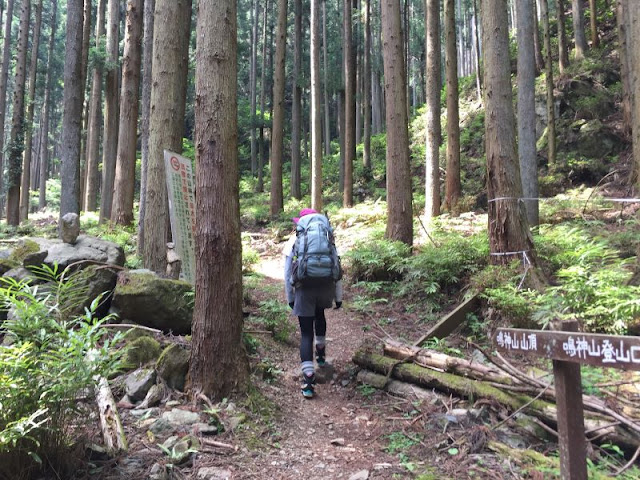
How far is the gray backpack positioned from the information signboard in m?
1.99

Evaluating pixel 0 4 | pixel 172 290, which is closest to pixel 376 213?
pixel 172 290

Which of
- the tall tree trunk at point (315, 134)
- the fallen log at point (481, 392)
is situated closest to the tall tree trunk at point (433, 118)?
the tall tree trunk at point (315, 134)

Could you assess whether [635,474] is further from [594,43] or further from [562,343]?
[594,43]

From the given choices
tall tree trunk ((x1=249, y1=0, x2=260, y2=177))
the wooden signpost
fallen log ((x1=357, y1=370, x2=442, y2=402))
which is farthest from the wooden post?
tall tree trunk ((x1=249, y1=0, x2=260, y2=177))

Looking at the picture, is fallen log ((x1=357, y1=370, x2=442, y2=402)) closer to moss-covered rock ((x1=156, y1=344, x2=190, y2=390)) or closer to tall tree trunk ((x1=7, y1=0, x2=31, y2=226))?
moss-covered rock ((x1=156, y1=344, x2=190, y2=390))

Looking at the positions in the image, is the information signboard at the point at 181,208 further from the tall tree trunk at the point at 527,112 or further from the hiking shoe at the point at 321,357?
the tall tree trunk at the point at 527,112

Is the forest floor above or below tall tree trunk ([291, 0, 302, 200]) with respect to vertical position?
below

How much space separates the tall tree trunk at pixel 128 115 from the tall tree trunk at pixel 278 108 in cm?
628

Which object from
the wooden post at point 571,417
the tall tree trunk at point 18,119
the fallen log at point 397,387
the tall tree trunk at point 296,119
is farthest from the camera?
the tall tree trunk at point 296,119

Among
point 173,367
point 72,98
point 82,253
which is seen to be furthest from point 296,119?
point 173,367

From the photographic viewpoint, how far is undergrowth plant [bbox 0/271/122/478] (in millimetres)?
2627

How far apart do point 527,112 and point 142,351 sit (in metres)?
9.45

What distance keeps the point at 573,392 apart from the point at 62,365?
3.06 meters

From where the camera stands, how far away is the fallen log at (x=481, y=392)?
3.48 meters
